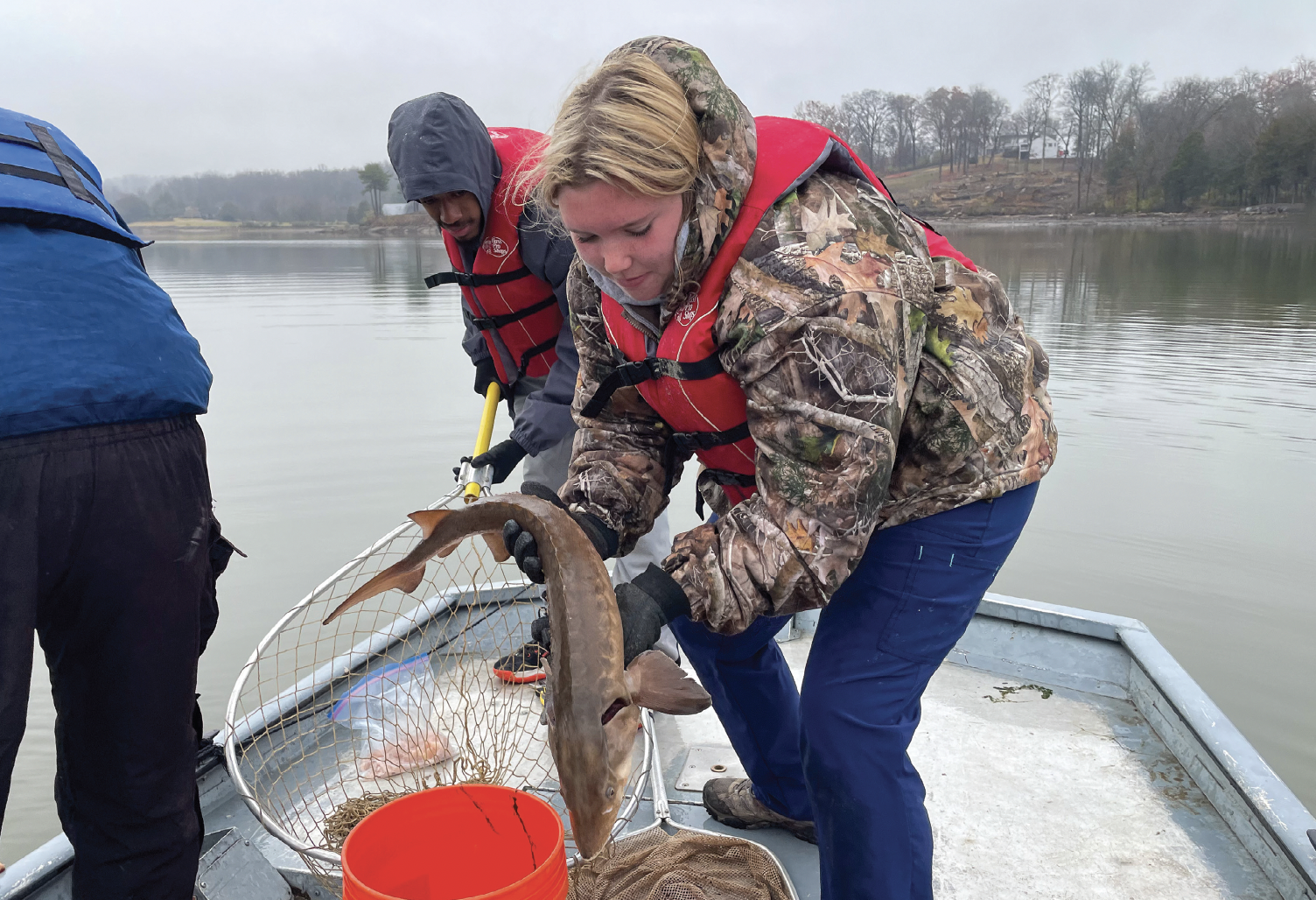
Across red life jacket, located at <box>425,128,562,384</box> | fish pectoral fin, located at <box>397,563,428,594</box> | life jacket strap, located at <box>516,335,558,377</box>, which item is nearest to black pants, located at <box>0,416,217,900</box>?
fish pectoral fin, located at <box>397,563,428,594</box>

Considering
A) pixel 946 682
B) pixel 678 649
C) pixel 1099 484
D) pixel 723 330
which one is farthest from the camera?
pixel 1099 484

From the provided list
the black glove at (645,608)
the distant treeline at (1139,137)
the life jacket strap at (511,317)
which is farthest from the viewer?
the distant treeline at (1139,137)

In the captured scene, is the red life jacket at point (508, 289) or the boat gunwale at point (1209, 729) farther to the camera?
the red life jacket at point (508, 289)

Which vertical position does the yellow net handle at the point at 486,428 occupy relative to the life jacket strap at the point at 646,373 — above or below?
below

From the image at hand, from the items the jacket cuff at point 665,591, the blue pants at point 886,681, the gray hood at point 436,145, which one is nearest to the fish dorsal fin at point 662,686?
the jacket cuff at point 665,591

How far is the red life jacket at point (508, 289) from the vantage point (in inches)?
161

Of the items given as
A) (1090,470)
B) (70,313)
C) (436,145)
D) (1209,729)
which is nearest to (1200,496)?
(1090,470)

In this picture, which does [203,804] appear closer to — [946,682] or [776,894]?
[776,894]

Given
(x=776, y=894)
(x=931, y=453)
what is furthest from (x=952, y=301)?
(x=776, y=894)

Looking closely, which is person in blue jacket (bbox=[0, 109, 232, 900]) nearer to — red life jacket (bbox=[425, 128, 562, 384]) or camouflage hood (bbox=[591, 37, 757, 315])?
camouflage hood (bbox=[591, 37, 757, 315])

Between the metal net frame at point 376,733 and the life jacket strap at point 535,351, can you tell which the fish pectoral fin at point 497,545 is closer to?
the metal net frame at point 376,733

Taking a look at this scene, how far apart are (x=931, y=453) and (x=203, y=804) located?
106 inches

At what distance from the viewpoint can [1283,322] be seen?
17875 millimetres

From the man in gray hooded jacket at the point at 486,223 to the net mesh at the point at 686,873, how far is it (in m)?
1.11
